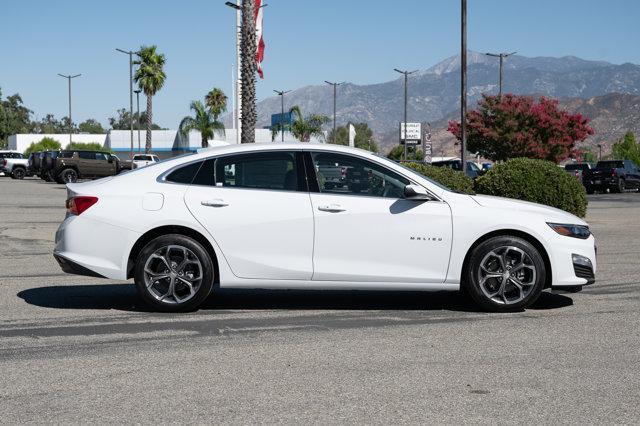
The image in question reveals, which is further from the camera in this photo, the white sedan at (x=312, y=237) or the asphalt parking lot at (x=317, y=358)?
the white sedan at (x=312, y=237)

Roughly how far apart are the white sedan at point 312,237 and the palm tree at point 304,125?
78.1 meters

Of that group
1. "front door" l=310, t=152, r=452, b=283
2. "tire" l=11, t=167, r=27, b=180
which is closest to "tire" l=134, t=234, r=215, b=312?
"front door" l=310, t=152, r=452, b=283

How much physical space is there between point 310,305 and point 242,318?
1.03 meters

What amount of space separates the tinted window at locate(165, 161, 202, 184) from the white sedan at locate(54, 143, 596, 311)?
15mm

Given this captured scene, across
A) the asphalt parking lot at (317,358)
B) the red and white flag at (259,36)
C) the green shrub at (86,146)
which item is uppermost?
the red and white flag at (259,36)

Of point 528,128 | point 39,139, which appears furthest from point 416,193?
point 39,139

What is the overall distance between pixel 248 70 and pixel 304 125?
61918mm

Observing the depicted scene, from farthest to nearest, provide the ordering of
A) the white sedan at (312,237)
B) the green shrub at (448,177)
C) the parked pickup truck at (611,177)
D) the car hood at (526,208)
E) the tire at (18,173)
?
the tire at (18,173) → the parked pickup truck at (611,177) → the green shrub at (448,177) → the car hood at (526,208) → the white sedan at (312,237)

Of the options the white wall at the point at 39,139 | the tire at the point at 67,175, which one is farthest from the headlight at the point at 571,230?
the white wall at the point at 39,139

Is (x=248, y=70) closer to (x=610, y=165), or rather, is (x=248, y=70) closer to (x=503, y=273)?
(x=503, y=273)

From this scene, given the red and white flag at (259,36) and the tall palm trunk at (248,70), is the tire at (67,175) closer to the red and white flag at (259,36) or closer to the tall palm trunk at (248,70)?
the red and white flag at (259,36)

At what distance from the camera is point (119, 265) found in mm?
8727

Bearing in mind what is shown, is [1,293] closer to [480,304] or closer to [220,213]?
[220,213]

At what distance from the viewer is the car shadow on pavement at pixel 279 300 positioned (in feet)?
30.5
